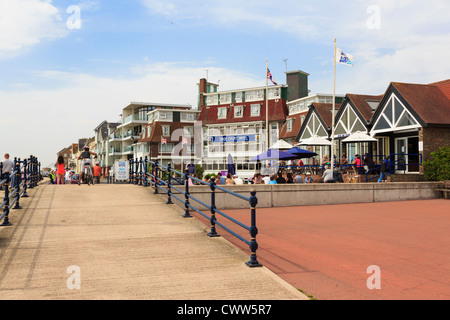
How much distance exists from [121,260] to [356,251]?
3981 mm

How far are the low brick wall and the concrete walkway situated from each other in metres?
3.94

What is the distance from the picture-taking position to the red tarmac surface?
484 centimetres

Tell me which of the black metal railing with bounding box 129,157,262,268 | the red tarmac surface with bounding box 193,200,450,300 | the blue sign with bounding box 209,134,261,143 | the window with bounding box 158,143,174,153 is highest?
the blue sign with bounding box 209,134,261,143

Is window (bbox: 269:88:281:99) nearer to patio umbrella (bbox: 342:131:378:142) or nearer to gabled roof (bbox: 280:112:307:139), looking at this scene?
gabled roof (bbox: 280:112:307:139)

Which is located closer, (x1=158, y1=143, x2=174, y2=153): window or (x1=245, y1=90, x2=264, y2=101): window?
(x1=245, y1=90, x2=264, y2=101): window

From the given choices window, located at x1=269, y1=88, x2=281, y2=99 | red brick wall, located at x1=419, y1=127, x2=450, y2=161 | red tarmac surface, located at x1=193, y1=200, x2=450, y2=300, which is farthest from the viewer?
window, located at x1=269, y1=88, x2=281, y2=99

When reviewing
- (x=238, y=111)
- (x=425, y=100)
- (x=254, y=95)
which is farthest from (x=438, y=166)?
(x=254, y=95)

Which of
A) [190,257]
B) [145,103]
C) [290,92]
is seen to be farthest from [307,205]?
[145,103]

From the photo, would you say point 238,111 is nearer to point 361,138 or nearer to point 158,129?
point 158,129

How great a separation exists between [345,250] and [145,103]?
66315 mm

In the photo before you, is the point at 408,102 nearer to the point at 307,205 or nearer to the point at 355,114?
the point at 355,114

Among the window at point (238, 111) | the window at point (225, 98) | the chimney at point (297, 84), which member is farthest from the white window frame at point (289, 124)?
the window at point (225, 98)

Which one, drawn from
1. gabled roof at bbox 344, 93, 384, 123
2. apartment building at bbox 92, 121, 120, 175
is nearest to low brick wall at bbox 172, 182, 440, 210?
gabled roof at bbox 344, 93, 384, 123

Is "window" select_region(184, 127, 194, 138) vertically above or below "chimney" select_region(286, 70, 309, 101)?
below
